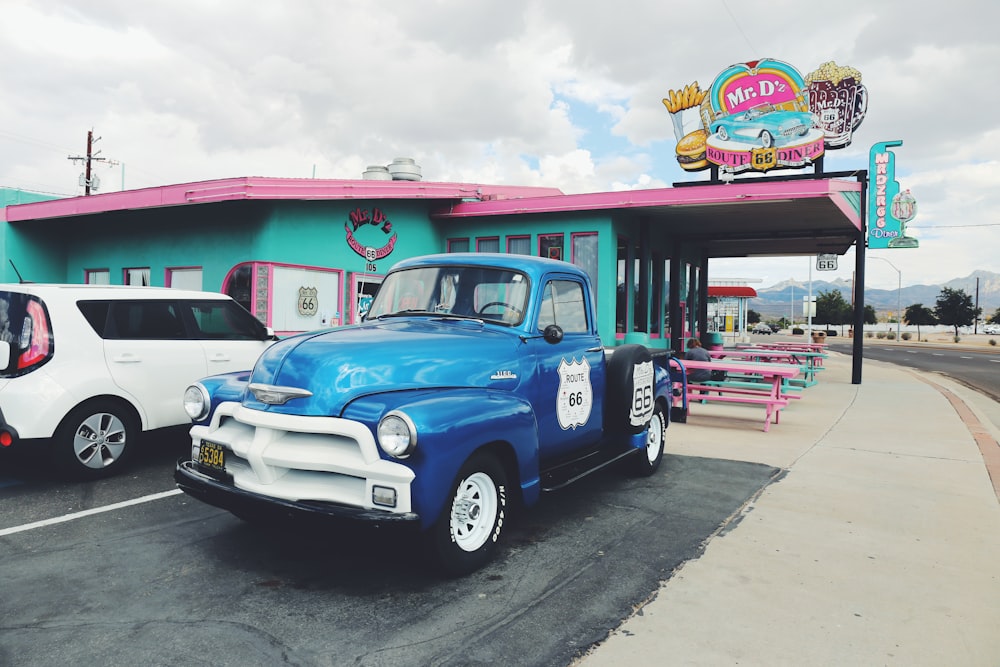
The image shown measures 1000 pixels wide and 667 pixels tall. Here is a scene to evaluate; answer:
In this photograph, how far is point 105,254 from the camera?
48.3 feet

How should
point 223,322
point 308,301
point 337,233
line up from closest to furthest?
point 223,322
point 308,301
point 337,233

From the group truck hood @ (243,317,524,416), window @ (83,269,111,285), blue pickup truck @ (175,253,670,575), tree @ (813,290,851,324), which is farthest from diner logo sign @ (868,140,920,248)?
tree @ (813,290,851,324)

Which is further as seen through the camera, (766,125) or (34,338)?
(766,125)

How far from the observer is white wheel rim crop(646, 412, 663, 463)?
6305mm

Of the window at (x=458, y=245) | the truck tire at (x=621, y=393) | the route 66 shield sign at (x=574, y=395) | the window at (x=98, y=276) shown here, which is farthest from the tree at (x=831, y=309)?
the route 66 shield sign at (x=574, y=395)

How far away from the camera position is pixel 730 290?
3553 cm

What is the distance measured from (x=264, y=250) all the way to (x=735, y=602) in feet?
34.4

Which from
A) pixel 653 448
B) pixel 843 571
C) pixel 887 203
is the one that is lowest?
pixel 843 571

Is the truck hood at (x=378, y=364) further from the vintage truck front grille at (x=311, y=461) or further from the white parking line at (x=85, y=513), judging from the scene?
the white parking line at (x=85, y=513)

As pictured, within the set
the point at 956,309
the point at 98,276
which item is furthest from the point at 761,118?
the point at 956,309

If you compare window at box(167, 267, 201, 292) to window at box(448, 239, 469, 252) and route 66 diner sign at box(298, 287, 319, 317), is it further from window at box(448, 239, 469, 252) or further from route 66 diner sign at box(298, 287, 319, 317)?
window at box(448, 239, 469, 252)

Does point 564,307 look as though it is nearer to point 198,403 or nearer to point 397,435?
point 397,435

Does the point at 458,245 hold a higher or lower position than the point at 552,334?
higher

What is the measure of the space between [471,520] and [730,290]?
34.4m
